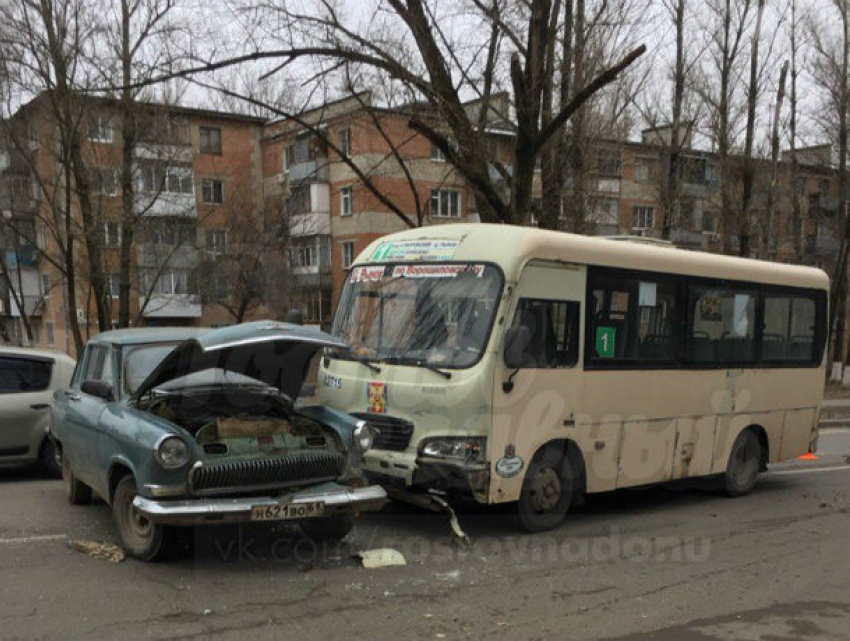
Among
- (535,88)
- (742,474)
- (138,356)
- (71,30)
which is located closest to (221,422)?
(138,356)

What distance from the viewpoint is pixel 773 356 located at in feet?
29.6

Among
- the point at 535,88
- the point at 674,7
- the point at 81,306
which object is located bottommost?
the point at 81,306

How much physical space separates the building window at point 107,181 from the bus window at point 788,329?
1625cm

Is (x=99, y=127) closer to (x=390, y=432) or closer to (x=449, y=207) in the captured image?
(x=390, y=432)

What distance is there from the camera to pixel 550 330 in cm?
660

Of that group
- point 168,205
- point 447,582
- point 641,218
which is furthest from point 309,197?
point 447,582

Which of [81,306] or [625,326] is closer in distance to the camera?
[625,326]

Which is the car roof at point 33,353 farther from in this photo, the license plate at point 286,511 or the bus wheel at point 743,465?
the bus wheel at point 743,465

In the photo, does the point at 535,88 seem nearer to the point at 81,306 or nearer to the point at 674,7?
the point at 674,7

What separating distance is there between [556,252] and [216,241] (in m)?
27.1

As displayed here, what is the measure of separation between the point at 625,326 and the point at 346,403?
2.89 m

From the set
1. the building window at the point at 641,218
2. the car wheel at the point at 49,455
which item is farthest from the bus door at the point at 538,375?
the building window at the point at 641,218

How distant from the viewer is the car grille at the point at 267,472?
5102 millimetres

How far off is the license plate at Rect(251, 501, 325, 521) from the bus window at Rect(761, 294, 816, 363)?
6224 millimetres
